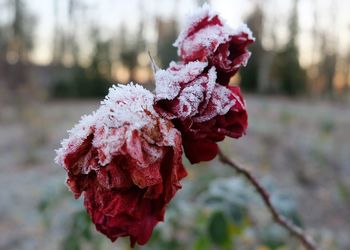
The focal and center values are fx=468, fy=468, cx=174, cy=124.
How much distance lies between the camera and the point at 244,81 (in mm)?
23953

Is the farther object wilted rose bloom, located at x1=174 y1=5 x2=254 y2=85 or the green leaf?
the green leaf

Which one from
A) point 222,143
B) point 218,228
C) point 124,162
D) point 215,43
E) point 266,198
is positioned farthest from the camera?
point 222,143

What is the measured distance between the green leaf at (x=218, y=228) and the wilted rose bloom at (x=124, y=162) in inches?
47.3

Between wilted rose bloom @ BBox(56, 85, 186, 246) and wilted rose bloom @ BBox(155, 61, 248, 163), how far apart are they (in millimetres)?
26

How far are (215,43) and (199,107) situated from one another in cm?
14

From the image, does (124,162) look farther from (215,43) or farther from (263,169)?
(263,169)

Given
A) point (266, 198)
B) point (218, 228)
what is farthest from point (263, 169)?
point (266, 198)

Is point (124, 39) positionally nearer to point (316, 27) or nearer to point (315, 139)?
point (316, 27)

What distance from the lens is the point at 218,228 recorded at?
1815 mm

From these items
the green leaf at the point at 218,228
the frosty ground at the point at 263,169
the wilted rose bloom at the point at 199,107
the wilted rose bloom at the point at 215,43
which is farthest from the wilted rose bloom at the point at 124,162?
the frosty ground at the point at 263,169

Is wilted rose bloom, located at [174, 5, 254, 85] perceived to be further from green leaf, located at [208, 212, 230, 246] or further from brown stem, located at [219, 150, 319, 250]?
green leaf, located at [208, 212, 230, 246]

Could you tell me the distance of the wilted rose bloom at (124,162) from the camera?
22.1 inches

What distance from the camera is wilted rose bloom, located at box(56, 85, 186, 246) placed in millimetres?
562

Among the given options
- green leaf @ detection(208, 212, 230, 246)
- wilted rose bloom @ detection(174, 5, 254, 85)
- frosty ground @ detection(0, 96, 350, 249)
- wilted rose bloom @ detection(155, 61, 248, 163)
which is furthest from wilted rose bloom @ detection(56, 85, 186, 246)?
frosty ground @ detection(0, 96, 350, 249)
